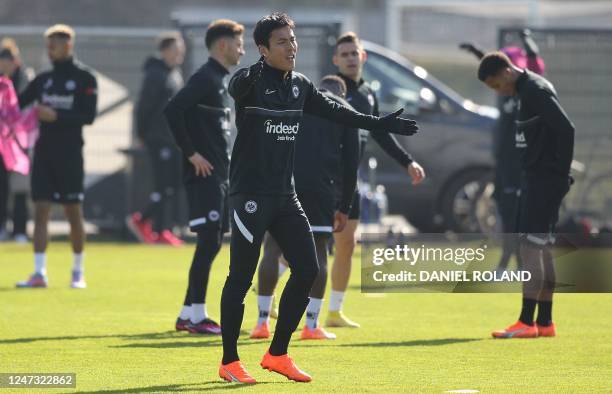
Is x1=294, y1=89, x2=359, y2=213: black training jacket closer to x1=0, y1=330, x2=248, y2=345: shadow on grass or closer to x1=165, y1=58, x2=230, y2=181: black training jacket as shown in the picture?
x1=165, y1=58, x2=230, y2=181: black training jacket

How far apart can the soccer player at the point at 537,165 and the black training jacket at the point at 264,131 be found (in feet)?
7.99

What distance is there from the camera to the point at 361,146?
11859 millimetres

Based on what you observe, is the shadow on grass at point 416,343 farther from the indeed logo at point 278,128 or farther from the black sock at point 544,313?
the indeed logo at point 278,128

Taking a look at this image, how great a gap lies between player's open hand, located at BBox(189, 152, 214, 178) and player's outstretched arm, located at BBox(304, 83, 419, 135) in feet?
7.48

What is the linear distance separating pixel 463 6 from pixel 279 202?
2515 centimetres

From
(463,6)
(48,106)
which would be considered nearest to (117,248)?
(48,106)

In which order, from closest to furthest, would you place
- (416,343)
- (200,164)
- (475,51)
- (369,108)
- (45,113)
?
(416,343) < (200,164) < (369,108) < (475,51) < (45,113)

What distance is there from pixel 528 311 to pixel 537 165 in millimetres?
1029

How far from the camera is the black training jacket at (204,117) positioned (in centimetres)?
1132

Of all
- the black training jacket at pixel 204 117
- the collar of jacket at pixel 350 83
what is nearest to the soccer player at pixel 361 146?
the collar of jacket at pixel 350 83

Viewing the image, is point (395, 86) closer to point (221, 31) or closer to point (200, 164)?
point (221, 31)

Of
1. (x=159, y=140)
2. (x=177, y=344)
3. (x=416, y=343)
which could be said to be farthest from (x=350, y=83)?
(x=159, y=140)

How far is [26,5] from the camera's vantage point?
121ft

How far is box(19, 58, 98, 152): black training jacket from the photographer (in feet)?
47.8
